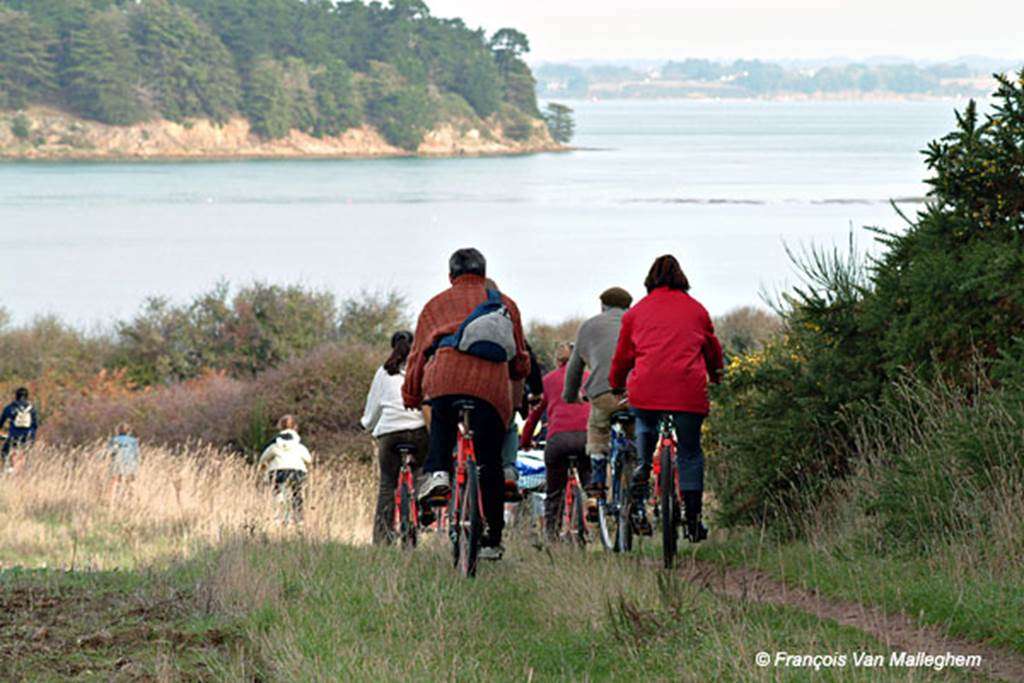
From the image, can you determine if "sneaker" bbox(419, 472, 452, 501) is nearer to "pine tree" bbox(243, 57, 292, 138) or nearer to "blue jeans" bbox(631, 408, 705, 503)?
"blue jeans" bbox(631, 408, 705, 503)

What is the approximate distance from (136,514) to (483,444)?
24.7ft

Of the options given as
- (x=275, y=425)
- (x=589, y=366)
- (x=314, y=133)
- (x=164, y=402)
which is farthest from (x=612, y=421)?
(x=314, y=133)

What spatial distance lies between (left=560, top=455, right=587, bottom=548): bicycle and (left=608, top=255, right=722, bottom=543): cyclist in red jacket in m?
1.25

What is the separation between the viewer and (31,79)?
16838cm

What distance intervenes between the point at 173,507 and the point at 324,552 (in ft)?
23.0

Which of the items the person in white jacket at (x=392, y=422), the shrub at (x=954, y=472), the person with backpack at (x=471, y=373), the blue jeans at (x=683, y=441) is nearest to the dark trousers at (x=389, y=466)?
the person in white jacket at (x=392, y=422)

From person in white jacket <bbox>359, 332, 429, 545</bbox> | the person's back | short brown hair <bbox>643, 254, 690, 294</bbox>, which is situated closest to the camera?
short brown hair <bbox>643, 254, 690, 294</bbox>

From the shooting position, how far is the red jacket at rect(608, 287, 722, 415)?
9.44m

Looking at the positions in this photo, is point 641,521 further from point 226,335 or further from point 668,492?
point 226,335

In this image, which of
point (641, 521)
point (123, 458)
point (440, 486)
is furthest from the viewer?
point (123, 458)

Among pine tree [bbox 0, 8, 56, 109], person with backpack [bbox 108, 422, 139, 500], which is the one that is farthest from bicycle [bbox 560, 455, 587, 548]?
pine tree [bbox 0, 8, 56, 109]

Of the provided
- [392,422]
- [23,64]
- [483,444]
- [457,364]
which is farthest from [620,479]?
[23,64]

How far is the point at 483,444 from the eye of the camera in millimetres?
9016

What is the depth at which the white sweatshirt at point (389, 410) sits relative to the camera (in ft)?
39.0
